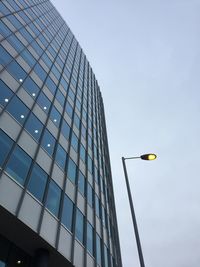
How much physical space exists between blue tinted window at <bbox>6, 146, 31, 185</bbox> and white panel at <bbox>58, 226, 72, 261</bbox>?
3856mm

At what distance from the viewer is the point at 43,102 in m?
22.5

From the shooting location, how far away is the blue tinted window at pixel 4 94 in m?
17.1

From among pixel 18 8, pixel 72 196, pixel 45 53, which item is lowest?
pixel 72 196

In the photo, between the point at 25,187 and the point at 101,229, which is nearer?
the point at 25,187

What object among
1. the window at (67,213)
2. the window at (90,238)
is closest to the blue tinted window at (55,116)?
the window at (67,213)

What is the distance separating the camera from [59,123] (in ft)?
77.8

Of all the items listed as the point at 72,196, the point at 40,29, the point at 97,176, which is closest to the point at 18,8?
the point at 40,29

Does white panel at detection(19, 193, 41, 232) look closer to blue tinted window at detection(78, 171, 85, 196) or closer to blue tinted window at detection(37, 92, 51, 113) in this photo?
blue tinted window at detection(78, 171, 85, 196)

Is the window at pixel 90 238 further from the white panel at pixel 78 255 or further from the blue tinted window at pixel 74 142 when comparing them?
the blue tinted window at pixel 74 142

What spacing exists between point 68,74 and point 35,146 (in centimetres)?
1826

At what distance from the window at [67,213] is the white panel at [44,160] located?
7.81 ft

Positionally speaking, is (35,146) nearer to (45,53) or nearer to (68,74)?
(45,53)

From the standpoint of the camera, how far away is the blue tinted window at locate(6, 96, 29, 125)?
17375 millimetres

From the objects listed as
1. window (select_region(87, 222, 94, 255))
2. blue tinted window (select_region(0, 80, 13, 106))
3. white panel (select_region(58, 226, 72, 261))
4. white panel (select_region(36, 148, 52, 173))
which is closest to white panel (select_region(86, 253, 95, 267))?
window (select_region(87, 222, 94, 255))
